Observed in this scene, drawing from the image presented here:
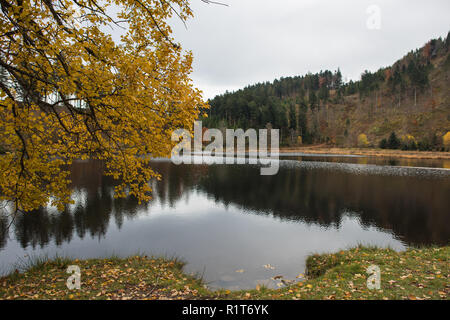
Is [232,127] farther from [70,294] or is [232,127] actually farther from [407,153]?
[70,294]

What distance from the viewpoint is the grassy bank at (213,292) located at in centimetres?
731

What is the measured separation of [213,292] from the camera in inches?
336

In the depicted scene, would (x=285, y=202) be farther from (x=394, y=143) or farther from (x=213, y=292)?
(x=394, y=143)

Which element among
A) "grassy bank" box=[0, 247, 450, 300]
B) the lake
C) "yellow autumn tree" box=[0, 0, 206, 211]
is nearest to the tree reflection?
the lake

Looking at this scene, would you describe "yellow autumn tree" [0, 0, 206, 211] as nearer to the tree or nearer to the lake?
the lake

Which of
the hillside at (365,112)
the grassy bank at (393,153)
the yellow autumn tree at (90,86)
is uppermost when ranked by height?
the hillside at (365,112)

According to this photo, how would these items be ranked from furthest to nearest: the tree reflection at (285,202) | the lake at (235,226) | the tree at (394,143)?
the tree at (394,143) < the tree reflection at (285,202) < the lake at (235,226)

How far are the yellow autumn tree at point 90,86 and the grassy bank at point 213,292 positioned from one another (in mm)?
2756

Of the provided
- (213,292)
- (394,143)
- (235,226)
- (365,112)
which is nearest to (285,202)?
(235,226)

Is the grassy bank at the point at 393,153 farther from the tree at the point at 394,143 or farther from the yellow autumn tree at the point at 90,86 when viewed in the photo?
the yellow autumn tree at the point at 90,86

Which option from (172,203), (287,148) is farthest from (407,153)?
(172,203)

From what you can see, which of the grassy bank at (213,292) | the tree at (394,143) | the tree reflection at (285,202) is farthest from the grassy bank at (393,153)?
the grassy bank at (213,292)

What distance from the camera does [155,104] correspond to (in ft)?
25.5
